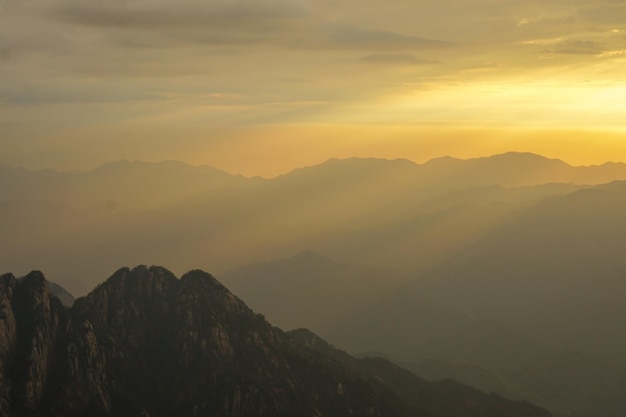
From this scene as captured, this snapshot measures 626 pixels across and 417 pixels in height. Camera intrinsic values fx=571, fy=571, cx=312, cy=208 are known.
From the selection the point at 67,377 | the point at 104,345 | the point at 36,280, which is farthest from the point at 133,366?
the point at 36,280

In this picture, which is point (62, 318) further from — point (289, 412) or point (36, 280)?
point (289, 412)

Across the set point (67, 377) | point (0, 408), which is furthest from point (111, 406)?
point (0, 408)

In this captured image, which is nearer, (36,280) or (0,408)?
(0,408)

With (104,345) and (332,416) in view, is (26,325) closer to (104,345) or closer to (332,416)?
(104,345)

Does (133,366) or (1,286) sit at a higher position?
(1,286)

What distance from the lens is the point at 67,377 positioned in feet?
558

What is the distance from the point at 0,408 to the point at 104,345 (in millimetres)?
41587

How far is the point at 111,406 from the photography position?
569 ft

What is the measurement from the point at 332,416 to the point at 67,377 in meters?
88.1

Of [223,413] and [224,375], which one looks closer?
[223,413]

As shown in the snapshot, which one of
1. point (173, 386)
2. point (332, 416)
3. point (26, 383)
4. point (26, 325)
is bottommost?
point (332, 416)

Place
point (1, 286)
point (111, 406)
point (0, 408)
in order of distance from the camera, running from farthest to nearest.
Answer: point (1, 286), point (111, 406), point (0, 408)

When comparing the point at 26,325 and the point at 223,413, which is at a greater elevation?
the point at 26,325

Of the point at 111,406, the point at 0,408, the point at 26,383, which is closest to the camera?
the point at 0,408
